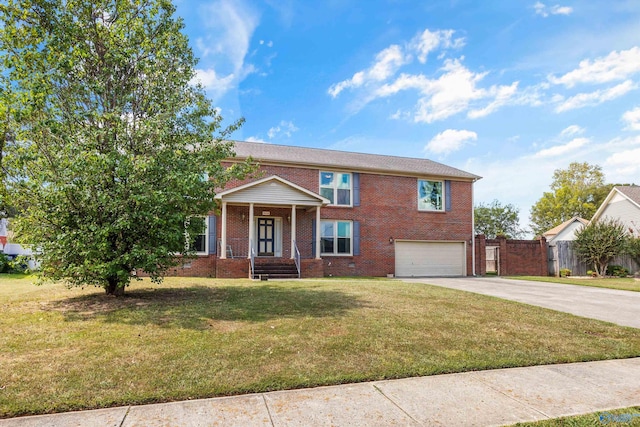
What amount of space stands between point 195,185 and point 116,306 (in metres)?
2.74

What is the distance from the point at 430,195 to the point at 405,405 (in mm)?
16618

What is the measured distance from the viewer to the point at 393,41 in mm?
13281

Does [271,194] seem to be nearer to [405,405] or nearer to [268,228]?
[268,228]

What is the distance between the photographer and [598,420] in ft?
9.61

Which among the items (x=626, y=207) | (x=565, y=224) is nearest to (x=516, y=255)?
(x=626, y=207)

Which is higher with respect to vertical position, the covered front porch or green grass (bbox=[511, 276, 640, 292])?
the covered front porch

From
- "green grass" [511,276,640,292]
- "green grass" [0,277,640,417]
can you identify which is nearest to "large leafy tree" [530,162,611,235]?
"green grass" [511,276,640,292]

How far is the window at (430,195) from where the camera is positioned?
18.6 m

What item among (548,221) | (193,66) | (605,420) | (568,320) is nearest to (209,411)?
(605,420)

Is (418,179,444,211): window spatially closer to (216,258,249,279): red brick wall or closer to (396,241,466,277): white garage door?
(396,241,466,277): white garage door

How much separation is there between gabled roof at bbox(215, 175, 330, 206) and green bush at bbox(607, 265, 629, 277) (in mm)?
16845

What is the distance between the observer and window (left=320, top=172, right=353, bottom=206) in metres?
17.3

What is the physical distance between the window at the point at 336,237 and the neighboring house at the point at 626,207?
17.7 meters

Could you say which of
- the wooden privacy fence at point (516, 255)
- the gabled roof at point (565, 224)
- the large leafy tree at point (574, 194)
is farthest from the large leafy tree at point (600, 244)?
the large leafy tree at point (574, 194)
